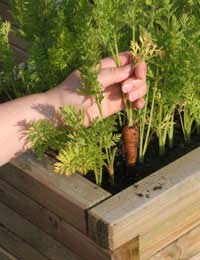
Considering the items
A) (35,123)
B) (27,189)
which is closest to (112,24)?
(35,123)

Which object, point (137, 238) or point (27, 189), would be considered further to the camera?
point (27, 189)

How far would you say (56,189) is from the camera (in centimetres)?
131

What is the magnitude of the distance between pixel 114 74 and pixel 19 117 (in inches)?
8.5

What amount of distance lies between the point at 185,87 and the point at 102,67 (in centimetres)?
16

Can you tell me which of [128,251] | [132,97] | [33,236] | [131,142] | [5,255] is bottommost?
[5,255]

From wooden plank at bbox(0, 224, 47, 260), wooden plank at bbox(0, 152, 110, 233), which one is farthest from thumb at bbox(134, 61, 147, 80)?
wooden plank at bbox(0, 224, 47, 260)

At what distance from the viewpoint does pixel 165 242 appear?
1.34 metres

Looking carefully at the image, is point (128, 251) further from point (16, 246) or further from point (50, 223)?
point (16, 246)

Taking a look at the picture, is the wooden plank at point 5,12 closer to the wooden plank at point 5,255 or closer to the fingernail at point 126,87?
the wooden plank at point 5,255

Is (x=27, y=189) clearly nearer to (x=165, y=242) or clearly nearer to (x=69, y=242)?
(x=69, y=242)

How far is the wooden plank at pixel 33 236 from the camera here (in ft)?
4.67

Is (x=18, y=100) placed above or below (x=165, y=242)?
above

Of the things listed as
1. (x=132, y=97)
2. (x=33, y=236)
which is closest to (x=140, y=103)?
A: (x=132, y=97)

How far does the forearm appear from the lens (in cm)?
136
